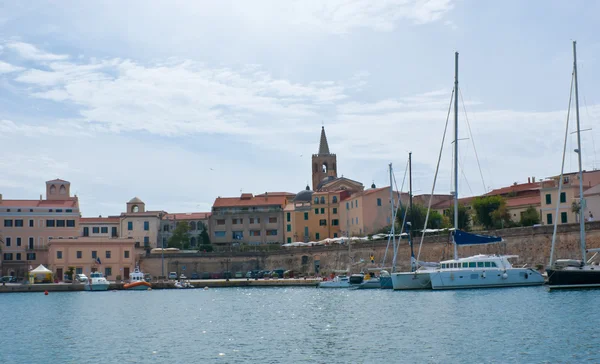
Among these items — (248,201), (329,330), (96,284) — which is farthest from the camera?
(248,201)

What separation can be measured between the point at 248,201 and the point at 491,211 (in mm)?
40883

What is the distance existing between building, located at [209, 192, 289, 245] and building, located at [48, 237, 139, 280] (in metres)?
19.5

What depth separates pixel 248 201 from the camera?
121188 mm

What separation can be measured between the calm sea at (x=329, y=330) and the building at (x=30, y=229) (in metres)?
39.9

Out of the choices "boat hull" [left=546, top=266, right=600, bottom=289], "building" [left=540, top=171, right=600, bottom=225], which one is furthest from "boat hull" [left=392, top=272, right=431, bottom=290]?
"building" [left=540, top=171, right=600, bottom=225]

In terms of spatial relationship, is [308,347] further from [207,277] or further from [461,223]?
[207,277]

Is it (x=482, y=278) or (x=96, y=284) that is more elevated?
(x=482, y=278)

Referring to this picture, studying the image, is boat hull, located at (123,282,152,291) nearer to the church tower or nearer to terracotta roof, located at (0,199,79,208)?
terracotta roof, located at (0,199,79,208)

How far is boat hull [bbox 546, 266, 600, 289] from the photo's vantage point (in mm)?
52625

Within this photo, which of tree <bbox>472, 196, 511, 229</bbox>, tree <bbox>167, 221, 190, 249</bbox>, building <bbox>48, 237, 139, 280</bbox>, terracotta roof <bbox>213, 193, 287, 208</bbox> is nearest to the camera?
tree <bbox>472, 196, 511, 229</bbox>

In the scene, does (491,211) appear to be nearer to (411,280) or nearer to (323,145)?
(411,280)

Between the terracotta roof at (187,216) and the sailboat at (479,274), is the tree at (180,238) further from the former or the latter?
the sailboat at (479,274)

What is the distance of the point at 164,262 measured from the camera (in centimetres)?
10338

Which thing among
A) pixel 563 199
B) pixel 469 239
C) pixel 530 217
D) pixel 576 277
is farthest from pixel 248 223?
pixel 576 277
